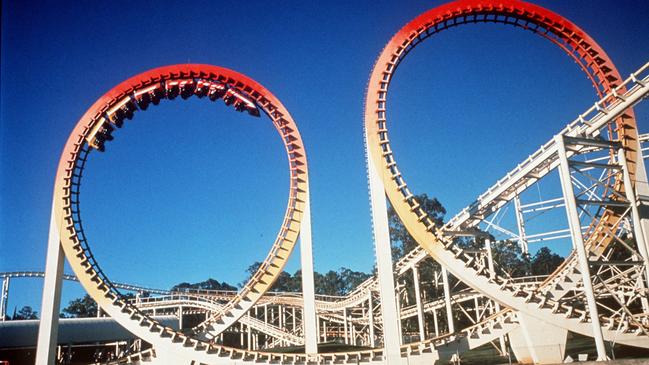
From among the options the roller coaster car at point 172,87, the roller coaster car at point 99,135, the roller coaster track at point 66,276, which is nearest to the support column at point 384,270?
the roller coaster car at point 172,87

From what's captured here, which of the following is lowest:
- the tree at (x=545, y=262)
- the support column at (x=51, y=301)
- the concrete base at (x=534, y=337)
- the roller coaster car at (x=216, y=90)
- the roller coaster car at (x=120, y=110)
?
the concrete base at (x=534, y=337)

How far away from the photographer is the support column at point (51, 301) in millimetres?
18891

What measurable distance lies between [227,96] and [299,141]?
13.3ft

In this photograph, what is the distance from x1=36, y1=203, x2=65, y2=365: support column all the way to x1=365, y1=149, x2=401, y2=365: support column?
43.7 feet

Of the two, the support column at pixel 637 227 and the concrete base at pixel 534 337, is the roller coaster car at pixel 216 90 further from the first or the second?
the support column at pixel 637 227

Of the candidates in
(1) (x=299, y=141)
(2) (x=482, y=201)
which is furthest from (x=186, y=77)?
(2) (x=482, y=201)

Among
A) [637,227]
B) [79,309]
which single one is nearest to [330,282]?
[79,309]

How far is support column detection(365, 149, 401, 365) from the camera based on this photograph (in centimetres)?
1553

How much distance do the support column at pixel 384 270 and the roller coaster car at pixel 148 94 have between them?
11027 millimetres

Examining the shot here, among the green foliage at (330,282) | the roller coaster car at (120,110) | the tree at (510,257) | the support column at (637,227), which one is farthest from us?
the green foliage at (330,282)

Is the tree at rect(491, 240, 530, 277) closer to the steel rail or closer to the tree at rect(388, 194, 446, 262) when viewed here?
the tree at rect(388, 194, 446, 262)

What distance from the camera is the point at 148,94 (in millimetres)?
22000

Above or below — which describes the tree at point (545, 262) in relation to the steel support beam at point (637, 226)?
above

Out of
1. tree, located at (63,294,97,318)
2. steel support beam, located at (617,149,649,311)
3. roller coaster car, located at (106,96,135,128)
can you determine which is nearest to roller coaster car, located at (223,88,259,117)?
roller coaster car, located at (106,96,135,128)
